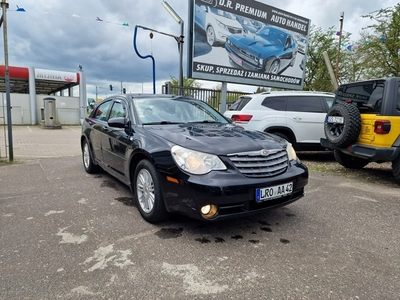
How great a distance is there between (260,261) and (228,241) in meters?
0.43

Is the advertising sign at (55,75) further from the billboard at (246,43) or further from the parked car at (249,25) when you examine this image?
the parked car at (249,25)

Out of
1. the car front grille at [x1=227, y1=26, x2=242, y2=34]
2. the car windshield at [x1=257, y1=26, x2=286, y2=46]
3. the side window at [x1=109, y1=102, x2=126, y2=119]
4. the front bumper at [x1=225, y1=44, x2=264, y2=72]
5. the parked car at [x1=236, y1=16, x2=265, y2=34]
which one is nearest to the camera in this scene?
the side window at [x1=109, y1=102, x2=126, y2=119]

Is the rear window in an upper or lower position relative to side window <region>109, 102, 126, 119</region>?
upper

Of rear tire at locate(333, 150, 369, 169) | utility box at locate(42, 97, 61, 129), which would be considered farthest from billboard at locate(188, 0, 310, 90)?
utility box at locate(42, 97, 61, 129)

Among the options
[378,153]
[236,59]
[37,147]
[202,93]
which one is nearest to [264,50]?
[236,59]

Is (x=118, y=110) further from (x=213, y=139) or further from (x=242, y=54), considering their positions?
(x=242, y=54)

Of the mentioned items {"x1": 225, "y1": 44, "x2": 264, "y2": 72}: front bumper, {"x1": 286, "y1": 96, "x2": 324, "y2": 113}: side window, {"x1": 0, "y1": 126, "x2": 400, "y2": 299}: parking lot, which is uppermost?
{"x1": 225, "y1": 44, "x2": 264, "y2": 72}: front bumper

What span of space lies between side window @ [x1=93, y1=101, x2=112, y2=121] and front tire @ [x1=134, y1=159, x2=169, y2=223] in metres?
1.88

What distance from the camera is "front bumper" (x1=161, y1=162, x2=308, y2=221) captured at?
8.41ft

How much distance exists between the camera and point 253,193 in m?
2.66

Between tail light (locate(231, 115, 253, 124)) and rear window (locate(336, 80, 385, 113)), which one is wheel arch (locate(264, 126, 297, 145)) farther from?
rear window (locate(336, 80, 385, 113))

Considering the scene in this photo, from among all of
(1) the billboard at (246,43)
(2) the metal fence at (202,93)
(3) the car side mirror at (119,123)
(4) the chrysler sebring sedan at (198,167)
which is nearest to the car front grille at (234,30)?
(1) the billboard at (246,43)

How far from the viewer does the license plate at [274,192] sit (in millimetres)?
2699

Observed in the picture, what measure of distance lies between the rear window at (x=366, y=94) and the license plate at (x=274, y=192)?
2.87 meters
